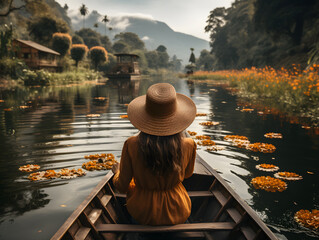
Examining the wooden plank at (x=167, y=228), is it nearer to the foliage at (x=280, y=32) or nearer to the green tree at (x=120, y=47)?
the foliage at (x=280, y=32)

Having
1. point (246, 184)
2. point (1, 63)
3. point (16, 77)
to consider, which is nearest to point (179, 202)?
point (246, 184)

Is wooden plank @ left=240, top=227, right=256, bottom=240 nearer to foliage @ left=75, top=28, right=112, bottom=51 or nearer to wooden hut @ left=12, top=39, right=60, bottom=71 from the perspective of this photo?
wooden hut @ left=12, top=39, right=60, bottom=71

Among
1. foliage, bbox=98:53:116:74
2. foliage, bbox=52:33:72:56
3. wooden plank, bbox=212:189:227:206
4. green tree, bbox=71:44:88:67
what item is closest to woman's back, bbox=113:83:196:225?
wooden plank, bbox=212:189:227:206

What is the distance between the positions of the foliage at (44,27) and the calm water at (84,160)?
37.2 m

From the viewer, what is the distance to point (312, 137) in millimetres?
7809

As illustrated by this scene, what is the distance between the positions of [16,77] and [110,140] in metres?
22.0

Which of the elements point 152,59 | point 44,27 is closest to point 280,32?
point 44,27

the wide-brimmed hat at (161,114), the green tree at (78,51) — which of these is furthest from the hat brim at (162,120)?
the green tree at (78,51)

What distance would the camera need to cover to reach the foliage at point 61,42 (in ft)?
132

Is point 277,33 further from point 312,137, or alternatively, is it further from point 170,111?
point 170,111

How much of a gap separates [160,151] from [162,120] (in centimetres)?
27

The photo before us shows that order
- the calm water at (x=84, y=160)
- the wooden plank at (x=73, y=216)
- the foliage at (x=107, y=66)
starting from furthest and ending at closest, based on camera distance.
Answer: the foliage at (x=107, y=66)
the calm water at (x=84, y=160)
the wooden plank at (x=73, y=216)

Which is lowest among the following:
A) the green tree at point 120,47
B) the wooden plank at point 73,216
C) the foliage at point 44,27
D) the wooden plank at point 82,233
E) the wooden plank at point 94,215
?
the wooden plank at point 94,215

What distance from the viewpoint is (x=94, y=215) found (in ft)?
9.41
